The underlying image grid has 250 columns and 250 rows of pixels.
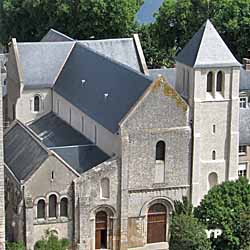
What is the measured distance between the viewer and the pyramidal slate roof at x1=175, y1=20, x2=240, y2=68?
53.4m

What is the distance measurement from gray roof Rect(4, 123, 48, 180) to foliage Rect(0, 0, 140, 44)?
35.5 metres

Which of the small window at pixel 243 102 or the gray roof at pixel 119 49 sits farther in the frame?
the small window at pixel 243 102

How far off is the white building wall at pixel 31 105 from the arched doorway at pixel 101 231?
15651 mm

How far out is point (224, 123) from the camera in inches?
2140

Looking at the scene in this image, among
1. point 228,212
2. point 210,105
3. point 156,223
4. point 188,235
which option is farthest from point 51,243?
point 210,105

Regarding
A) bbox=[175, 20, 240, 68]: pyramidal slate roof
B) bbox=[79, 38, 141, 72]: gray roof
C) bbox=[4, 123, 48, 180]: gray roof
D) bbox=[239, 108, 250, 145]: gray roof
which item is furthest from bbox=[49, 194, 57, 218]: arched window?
bbox=[79, 38, 141, 72]: gray roof

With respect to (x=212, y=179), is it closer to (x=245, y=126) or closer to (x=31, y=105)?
(x=245, y=126)

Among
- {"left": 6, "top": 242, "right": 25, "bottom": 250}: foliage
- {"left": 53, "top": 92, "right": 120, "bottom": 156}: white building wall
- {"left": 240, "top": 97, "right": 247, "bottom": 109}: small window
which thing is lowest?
{"left": 6, "top": 242, "right": 25, "bottom": 250}: foliage

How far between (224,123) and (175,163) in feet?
14.1

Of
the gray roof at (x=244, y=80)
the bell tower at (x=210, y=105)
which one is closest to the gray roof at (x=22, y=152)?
the bell tower at (x=210, y=105)

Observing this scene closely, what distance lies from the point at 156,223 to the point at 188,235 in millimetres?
5175

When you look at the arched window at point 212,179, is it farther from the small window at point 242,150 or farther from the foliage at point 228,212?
the small window at point 242,150

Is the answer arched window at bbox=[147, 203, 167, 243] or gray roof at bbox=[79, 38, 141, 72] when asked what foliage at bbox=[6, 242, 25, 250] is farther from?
gray roof at bbox=[79, 38, 141, 72]

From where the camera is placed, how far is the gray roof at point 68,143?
53.4 metres
